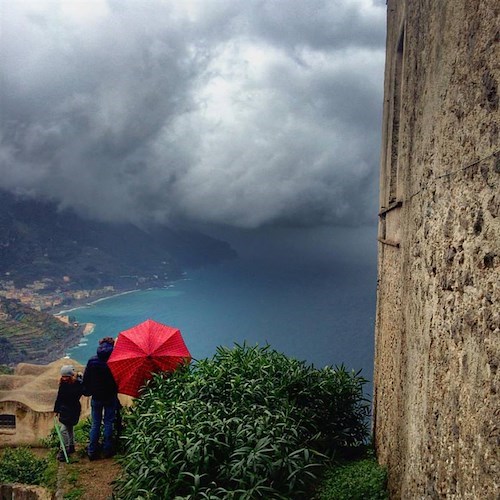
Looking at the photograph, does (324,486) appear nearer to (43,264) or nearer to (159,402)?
(159,402)

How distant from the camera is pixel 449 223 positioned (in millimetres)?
3139

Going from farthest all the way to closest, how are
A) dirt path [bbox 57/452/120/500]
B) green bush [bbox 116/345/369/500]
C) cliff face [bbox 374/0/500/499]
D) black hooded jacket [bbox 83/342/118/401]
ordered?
black hooded jacket [bbox 83/342/118/401]
dirt path [bbox 57/452/120/500]
green bush [bbox 116/345/369/500]
cliff face [bbox 374/0/500/499]

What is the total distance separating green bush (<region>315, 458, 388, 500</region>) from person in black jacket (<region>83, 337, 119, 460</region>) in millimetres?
3009

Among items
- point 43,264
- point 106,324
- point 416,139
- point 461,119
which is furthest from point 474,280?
point 43,264

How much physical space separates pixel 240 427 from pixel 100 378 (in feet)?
7.42

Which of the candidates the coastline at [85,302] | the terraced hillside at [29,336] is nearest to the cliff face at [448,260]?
the terraced hillside at [29,336]

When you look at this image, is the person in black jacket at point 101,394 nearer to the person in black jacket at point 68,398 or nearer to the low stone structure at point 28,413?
the person in black jacket at point 68,398

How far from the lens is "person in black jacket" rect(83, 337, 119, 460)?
635 centimetres

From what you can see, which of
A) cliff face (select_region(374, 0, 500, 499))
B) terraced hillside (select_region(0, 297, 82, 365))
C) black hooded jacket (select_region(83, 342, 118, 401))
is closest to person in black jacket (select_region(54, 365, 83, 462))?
black hooded jacket (select_region(83, 342, 118, 401))

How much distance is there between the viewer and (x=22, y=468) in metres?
8.08

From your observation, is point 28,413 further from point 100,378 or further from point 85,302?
point 85,302

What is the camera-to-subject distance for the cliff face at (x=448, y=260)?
2430mm

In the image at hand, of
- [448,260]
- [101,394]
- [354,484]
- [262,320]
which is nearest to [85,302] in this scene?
[262,320]

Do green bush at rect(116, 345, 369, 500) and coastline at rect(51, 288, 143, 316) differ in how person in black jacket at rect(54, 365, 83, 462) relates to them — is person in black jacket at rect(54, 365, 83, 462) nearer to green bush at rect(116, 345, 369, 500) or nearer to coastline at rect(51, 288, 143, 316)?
green bush at rect(116, 345, 369, 500)
